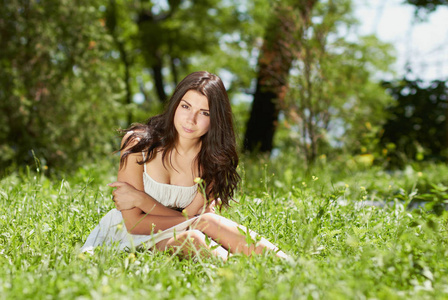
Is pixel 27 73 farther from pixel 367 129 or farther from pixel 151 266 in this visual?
pixel 367 129

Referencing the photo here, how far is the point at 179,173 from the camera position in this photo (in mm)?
2816

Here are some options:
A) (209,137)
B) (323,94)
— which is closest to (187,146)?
(209,137)

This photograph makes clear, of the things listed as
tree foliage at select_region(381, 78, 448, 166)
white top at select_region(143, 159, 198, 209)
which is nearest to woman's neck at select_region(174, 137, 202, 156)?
white top at select_region(143, 159, 198, 209)

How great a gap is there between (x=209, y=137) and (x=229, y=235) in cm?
69

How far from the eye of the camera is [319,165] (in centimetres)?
582

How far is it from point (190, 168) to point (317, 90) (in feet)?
13.2

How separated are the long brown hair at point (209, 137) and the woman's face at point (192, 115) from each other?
0.03m

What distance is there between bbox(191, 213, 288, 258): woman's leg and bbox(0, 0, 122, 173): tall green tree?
14.0 ft

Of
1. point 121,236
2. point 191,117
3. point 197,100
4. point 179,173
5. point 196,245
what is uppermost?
point 197,100

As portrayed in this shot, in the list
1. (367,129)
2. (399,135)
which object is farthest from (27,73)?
(399,135)

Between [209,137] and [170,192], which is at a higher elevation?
[209,137]

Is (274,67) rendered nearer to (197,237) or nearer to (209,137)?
(209,137)

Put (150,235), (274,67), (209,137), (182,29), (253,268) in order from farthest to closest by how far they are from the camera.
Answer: (182,29), (274,67), (209,137), (150,235), (253,268)

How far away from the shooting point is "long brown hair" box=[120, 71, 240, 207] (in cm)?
270
